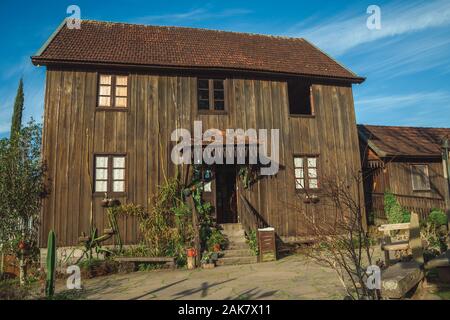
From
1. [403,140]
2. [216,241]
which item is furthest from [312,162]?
[403,140]

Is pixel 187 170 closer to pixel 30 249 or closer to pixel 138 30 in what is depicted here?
pixel 30 249

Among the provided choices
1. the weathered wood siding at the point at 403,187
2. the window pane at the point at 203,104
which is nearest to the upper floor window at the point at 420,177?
the weathered wood siding at the point at 403,187

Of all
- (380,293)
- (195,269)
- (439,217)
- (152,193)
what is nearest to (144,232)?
(152,193)

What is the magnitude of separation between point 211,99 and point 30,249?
8249 millimetres

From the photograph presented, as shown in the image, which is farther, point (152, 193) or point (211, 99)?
point (211, 99)

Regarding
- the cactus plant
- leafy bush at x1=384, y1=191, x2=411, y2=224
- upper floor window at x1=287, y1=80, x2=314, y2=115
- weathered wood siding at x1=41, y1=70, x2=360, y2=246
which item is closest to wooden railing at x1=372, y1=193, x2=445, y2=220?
leafy bush at x1=384, y1=191, x2=411, y2=224

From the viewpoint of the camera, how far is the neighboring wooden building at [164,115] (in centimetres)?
1137

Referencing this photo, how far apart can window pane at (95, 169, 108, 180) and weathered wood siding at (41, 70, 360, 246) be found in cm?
25

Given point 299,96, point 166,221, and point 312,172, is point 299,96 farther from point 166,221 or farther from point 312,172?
point 166,221

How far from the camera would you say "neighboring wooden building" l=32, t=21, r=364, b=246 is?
11.4 metres

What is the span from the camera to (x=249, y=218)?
11.7 m

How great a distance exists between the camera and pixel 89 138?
11.6 m

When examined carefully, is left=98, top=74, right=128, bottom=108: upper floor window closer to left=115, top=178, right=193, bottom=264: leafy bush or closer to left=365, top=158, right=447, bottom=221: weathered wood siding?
left=115, top=178, right=193, bottom=264: leafy bush

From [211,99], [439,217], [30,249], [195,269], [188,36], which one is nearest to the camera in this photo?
[195,269]
